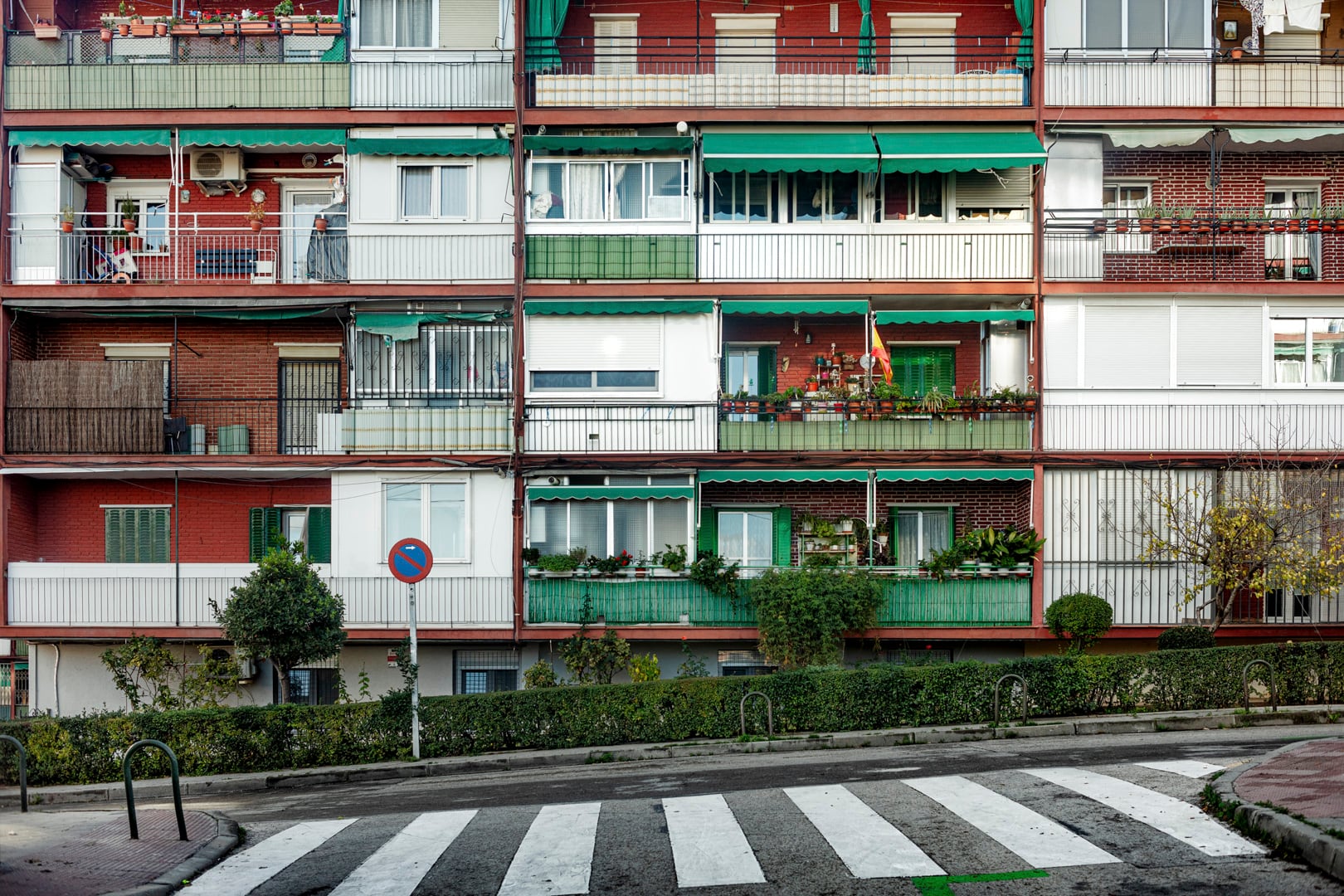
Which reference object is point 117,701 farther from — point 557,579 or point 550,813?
point 550,813

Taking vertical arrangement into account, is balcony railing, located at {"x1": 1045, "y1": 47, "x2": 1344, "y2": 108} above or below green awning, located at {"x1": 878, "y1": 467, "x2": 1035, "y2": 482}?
above

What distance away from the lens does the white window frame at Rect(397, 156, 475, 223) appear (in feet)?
85.6

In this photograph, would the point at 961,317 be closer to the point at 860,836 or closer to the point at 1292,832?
the point at 860,836

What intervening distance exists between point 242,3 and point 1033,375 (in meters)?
17.7

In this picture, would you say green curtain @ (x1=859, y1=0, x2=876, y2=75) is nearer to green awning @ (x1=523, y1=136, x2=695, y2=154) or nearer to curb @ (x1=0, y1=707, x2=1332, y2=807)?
green awning @ (x1=523, y1=136, x2=695, y2=154)

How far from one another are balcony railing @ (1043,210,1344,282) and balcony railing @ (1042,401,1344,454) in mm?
2583

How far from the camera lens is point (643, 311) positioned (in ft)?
84.1

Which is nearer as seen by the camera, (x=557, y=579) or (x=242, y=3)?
(x=557, y=579)

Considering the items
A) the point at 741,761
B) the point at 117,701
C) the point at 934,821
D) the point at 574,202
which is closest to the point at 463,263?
the point at 574,202

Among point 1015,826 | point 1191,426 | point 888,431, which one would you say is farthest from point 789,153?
point 1015,826

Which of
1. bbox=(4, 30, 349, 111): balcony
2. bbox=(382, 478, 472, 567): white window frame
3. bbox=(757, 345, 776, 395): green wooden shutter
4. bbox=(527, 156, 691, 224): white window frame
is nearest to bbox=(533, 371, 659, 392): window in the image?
bbox=(382, 478, 472, 567): white window frame

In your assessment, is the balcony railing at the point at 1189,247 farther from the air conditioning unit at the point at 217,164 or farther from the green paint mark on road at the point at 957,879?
the green paint mark on road at the point at 957,879

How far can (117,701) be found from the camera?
25.8m

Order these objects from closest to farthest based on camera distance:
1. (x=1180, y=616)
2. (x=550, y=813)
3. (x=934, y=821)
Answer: (x=934, y=821)
(x=550, y=813)
(x=1180, y=616)
